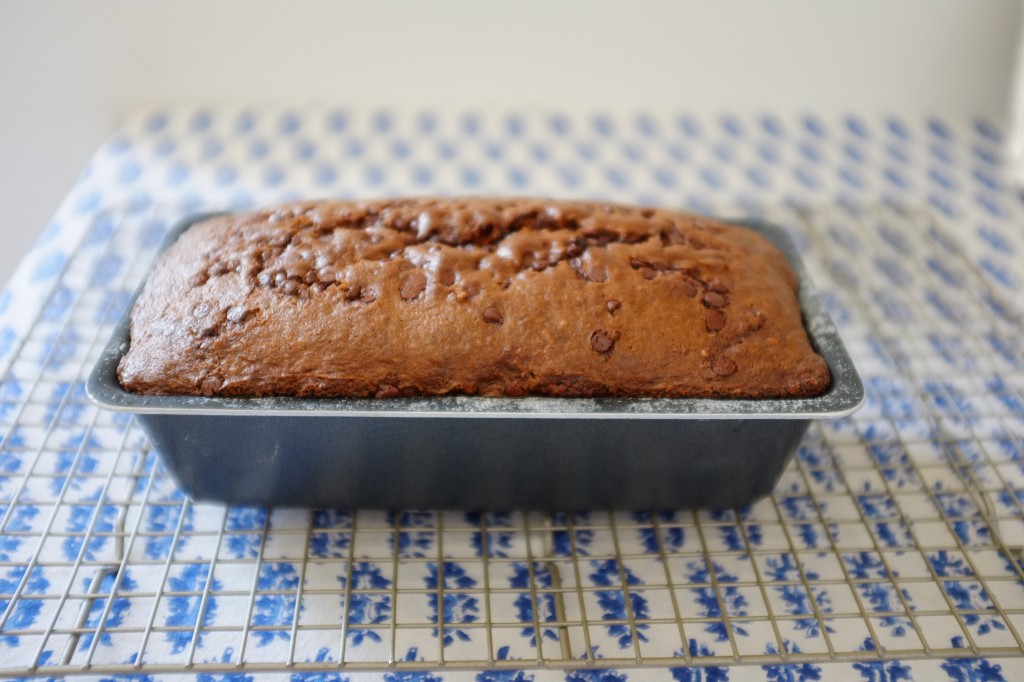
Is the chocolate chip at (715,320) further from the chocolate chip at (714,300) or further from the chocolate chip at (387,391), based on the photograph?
the chocolate chip at (387,391)

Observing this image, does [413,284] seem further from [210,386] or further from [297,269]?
[210,386]

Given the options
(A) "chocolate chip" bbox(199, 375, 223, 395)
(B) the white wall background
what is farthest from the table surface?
(B) the white wall background

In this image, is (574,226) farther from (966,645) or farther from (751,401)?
(966,645)

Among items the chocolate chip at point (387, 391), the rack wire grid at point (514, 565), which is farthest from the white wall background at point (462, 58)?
the chocolate chip at point (387, 391)

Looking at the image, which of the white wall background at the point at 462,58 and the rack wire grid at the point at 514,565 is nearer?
the rack wire grid at the point at 514,565

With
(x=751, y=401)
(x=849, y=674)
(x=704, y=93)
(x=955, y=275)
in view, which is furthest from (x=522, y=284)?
(x=704, y=93)

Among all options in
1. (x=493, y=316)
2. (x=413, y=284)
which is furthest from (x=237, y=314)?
(x=493, y=316)
